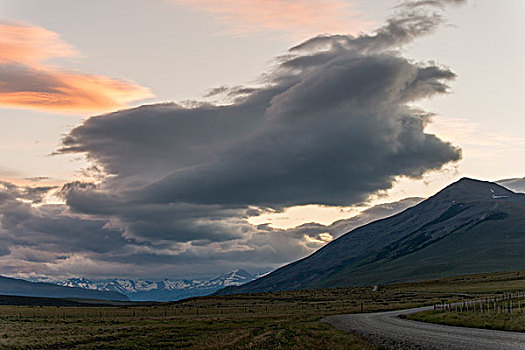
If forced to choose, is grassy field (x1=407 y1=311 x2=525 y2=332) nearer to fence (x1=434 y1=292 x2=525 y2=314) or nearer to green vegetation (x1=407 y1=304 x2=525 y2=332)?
green vegetation (x1=407 y1=304 x2=525 y2=332)

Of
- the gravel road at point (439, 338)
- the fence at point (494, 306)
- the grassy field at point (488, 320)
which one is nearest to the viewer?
the gravel road at point (439, 338)

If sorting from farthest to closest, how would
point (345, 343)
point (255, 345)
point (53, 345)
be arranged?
1. point (53, 345)
2. point (345, 343)
3. point (255, 345)

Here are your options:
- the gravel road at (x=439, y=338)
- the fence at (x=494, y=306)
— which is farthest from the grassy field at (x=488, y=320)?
the fence at (x=494, y=306)

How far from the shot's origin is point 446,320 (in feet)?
204

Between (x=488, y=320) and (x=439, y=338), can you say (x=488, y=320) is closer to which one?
(x=488, y=320)

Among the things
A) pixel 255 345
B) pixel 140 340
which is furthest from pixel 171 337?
pixel 255 345

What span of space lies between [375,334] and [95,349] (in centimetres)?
2678

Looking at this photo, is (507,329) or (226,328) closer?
(507,329)

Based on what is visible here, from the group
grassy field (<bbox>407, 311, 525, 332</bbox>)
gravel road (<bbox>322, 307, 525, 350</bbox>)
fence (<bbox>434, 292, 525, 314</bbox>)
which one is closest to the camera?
gravel road (<bbox>322, 307, 525, 350</bbox>)

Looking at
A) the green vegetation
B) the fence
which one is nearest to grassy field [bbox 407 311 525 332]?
the green vegetation

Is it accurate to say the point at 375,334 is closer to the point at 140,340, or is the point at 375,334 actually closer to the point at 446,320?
the point at 446,320

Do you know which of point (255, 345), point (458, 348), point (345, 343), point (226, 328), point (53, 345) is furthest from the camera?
point (226, 328)

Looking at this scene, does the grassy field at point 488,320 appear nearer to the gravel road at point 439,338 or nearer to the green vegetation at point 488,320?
the green vegetation at point 488,320

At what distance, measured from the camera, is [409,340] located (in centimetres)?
4634
